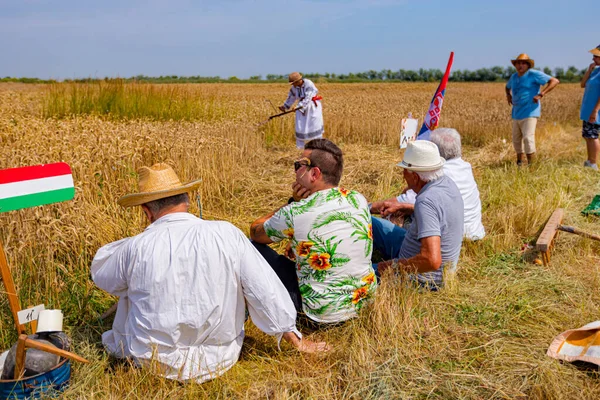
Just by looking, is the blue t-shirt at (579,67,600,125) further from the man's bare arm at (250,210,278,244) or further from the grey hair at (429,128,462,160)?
the man's bare arm at (250,210,278,244)

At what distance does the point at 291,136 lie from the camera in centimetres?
1098

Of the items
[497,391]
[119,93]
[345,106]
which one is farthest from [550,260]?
[345,106]

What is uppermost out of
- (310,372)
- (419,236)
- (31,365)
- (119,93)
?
(119,93)

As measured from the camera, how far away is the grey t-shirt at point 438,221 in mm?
3053

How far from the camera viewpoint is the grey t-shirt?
3053 mm

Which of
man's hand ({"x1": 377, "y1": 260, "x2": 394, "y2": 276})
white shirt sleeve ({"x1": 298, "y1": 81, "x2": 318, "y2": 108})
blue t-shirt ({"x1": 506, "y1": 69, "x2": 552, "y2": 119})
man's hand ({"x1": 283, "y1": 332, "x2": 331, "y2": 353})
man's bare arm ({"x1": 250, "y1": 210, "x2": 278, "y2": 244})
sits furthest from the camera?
white shirt sleeve ({"x1": 298, "y1": 81, "x2": 318, "y2": 108})

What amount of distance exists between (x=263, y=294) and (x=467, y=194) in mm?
2361

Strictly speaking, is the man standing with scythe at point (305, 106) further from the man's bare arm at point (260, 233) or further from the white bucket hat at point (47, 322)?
the white bucket hat at point (47, 322)

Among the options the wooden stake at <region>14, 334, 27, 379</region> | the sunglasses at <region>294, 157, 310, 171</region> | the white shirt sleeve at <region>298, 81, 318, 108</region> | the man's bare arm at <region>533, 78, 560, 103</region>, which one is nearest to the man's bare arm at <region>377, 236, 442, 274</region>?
the sunglasses at <region>294, 157, 310, 171</region>

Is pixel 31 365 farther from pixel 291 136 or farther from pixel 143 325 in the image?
pixel 291 136

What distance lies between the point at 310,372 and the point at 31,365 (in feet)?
4.48

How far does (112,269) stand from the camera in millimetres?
2365

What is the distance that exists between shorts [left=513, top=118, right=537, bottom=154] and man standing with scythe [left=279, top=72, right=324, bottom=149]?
3343 millimetres

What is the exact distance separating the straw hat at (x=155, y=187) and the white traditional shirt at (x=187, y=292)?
0.12 metres
